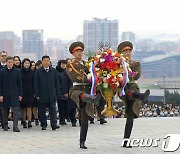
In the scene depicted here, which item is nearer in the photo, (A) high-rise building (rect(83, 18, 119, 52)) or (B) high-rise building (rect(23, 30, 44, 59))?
(A) high-rise building (rect(83, 18, 119, 52))

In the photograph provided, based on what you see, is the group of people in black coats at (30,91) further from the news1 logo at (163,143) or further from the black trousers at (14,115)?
the news1 logo at (163,143)

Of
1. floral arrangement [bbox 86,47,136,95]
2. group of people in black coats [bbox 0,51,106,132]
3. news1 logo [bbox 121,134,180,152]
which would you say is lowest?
news1 logo [bbox 121,134,180,152]

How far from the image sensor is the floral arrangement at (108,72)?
9469mm

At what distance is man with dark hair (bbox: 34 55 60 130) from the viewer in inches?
526

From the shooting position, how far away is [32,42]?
171375 millimetres

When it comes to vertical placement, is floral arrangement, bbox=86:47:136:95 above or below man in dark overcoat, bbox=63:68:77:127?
above

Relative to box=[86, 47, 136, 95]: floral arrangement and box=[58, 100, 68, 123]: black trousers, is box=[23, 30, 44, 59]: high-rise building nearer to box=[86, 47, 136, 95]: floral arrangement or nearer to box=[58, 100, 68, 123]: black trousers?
A: box=[58, 100, 68, 123]: black trousers

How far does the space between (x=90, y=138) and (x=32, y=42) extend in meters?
161

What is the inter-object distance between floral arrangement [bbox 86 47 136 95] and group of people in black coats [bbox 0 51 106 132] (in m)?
3.87

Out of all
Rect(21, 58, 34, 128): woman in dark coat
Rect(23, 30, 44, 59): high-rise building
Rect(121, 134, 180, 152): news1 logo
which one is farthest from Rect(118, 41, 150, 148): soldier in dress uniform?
Rect(23, 30, 44, 59): high-rise building

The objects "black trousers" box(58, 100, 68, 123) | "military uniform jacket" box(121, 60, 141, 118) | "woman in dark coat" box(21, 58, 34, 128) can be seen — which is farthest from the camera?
"black trousers" box(58, 100, 68, 123)

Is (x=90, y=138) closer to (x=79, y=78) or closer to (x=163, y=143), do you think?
(x=163, y=143)

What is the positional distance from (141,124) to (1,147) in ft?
16.7

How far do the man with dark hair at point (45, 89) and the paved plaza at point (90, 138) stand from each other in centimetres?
33
